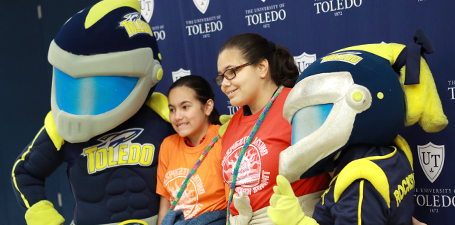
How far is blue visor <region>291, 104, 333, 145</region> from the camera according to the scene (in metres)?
1.47

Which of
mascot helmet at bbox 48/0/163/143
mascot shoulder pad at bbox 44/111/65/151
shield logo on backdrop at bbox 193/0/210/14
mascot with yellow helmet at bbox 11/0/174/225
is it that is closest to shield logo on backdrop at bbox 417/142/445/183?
mascot with yellow helmet at bbox 11/0/174/225

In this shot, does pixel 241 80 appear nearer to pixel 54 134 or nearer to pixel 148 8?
pixel 54 134

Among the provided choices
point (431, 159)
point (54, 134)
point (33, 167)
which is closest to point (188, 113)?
point (54, 134)

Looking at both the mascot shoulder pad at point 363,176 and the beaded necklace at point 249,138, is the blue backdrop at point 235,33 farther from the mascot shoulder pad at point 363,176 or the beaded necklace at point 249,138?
the mascot shoulder pad at point 363,176

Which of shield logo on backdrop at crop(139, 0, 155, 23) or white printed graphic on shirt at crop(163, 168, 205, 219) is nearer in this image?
white printed graphic on shirt at crop(163, 168, 205, 219)

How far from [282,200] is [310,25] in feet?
3.89

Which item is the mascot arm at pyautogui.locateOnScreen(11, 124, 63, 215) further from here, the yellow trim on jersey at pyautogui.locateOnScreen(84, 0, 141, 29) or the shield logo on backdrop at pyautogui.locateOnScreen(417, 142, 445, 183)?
the shield logo on backdrop at pyautogui.locateOnScreen(417, 142, 445, 183)

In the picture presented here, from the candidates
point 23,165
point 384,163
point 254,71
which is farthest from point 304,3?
point 23,165

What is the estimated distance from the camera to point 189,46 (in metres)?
2.78

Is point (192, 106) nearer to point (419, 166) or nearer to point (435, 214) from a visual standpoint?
point (419, 166)

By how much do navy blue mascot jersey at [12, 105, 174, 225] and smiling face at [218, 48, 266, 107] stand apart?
0.60 m

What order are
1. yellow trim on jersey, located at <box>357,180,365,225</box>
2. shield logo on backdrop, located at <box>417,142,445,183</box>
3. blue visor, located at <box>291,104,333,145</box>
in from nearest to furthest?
yellow trim on jersey, located at <box>357,180,365,225</box>
blue visor, located at <box>291,104,333,145</box>
shield logo on backdrop, located at <box>417,142,445,183</box>

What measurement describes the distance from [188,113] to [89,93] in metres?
0.47

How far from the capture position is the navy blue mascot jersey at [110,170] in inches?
87.3
